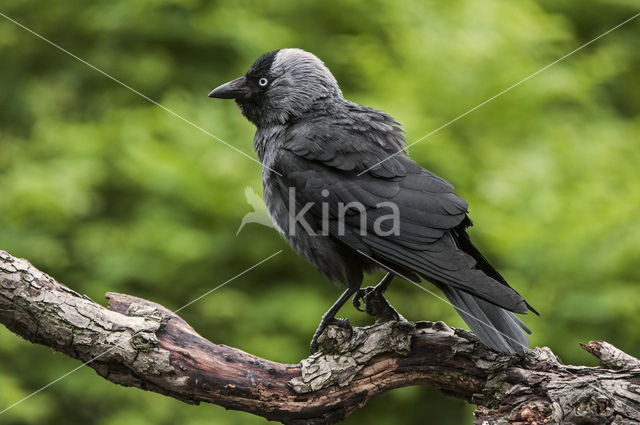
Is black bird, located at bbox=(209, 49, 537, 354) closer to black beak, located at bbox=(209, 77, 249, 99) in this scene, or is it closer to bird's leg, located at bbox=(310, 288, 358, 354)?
bird's leg, located at bbox=(310, 288, 358, 354)

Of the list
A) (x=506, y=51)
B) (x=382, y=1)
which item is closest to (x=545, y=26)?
(x=506, y=51)

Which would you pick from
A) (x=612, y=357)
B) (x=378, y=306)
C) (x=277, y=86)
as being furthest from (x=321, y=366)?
(x=277, y=86)

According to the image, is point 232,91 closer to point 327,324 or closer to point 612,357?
point 327,324

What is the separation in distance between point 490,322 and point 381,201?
80 centimetres

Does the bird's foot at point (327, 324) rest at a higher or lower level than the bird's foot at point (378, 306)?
lower

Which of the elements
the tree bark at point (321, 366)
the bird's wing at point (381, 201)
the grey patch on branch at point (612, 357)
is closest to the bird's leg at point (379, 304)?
the tree bark at point (321, 366)

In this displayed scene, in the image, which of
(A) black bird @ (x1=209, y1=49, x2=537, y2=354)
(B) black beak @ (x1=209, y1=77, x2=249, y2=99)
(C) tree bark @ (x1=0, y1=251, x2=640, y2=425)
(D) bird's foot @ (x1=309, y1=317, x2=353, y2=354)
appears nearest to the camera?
(C) tree bark @ (x1=0, y1=251, x2=640, y2=425)

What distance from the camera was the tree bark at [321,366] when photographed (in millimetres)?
3131

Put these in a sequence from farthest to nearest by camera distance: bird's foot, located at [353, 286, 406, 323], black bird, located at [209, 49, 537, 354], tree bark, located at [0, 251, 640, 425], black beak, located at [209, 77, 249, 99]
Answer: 1. black beak, located at [209, 77, 249, 99]
2. bird's foot, located at [353, 286, 406, 323]
3. black bird, located at [209, 49, 537, 354]
4. tree bark, located at [0, 251, 640, 425]

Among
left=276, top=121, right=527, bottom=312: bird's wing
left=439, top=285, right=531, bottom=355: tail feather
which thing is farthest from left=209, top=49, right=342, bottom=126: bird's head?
left=439, top=285, right=531, bottom=355: tail feather

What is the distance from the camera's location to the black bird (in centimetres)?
332

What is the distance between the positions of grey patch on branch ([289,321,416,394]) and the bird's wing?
13.0 inches

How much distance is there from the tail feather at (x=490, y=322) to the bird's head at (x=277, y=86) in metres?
1.57

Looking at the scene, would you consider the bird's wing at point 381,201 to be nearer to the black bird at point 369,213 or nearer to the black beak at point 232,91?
the black bird at point 369,213
